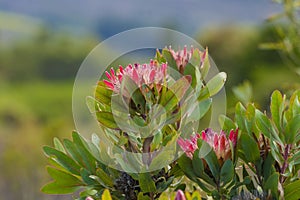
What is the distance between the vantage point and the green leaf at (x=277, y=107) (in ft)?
2.82

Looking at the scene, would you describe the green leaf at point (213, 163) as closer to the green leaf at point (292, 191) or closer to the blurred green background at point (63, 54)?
the green leaf at point (292, 191)

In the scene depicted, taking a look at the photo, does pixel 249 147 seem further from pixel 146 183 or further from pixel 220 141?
pixel 146 183

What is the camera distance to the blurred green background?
15.2 feet

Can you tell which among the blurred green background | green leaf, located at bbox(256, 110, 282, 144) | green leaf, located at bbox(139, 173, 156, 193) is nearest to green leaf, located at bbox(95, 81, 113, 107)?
green leaf, located at bbox(139, 173, 156, 193)

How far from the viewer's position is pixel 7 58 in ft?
33.3

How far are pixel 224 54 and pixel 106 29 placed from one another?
4998mm

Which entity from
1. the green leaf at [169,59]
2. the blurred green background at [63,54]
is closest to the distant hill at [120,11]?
the blurred green background at [63,54]

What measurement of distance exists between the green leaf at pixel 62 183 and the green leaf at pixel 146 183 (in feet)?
0.44

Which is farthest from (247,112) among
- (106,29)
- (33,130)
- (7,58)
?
(106,29)

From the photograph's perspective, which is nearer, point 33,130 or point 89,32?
point 33,130

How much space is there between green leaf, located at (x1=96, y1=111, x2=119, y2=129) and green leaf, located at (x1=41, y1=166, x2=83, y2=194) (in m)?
0.15

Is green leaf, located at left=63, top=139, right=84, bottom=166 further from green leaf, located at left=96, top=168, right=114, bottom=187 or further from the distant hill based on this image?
the distant hill

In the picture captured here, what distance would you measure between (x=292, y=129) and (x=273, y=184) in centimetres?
9

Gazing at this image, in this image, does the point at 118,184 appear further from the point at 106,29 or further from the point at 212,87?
the point at 106,29
